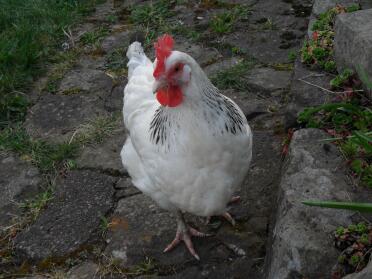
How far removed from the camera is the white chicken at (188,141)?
2.27 meters

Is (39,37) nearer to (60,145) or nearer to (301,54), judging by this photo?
(60,145)

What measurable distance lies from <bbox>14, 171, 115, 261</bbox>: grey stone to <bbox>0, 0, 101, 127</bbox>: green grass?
0.99 metres

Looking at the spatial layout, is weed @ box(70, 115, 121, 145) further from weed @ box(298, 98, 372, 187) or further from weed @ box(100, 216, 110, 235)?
weed @ box(298, 98, 372, 187)

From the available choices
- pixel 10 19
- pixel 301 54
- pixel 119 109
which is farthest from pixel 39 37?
pixel 301 54

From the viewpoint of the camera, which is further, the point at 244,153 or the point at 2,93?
the point at 2,93

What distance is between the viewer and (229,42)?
175 inches

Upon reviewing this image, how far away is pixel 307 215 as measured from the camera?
2.17 m

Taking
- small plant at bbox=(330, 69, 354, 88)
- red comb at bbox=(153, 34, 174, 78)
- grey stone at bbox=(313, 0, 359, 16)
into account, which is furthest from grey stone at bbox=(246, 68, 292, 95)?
red comb at bbox=(153, 34, 174, 78)

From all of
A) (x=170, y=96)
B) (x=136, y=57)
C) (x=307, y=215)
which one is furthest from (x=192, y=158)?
(x=136, y=57)

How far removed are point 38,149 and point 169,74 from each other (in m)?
1.83

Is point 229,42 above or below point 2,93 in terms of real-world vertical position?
above

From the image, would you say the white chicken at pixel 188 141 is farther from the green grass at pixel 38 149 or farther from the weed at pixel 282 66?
the weed at pixel 282 66

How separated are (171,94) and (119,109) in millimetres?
1800

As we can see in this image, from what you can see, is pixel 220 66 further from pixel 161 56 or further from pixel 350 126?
pixel 161 56
